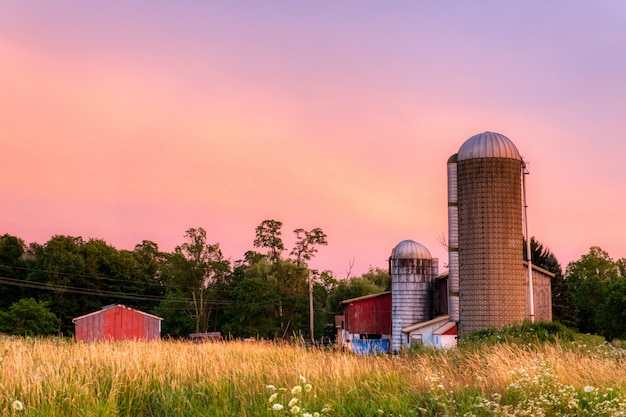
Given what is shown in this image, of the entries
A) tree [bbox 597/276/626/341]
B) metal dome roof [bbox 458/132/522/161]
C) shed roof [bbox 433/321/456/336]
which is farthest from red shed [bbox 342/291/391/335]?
tree [bbox 597/276/626/341]

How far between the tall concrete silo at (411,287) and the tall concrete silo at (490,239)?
8581mm

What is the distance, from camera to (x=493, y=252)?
30.4m

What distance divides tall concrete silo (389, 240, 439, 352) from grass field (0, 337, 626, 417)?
89.4 ft

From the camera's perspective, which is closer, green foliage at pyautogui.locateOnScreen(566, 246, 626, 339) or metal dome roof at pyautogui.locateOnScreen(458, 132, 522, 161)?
metal dome roof at pyautogui.locateOnScreen(458, 132, 522, 161)

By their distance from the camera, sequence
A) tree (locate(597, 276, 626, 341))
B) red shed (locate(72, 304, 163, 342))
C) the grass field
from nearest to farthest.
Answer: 1. the grass field
2. tree (locate(597, 276, 626, 341))
3. red shed (locate(72, 304, 163, 342))

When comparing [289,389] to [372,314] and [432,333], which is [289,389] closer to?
[432,333]

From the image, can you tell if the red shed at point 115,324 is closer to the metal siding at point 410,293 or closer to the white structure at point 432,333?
the metal siding at point 410,293

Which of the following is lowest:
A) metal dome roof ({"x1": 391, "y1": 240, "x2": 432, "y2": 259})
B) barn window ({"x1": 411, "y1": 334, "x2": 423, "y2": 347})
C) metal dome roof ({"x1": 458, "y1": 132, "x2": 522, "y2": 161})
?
barn window ({"x1": 411, "y1": 334, "x2": 423, "y2": 347})

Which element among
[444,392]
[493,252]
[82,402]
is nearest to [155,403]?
[82,402]

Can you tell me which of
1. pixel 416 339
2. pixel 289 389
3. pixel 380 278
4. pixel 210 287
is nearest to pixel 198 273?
pixel 210 287

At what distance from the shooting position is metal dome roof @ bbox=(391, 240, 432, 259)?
41031 millimetres

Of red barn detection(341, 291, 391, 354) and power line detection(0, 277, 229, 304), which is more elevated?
power line detection(0, 277, 229, 304)

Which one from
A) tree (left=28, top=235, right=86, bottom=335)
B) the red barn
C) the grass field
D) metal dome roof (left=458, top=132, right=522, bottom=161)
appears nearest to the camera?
the grass field

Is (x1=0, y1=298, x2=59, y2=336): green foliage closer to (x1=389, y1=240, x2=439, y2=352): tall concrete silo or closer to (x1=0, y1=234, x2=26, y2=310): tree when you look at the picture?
(x1=0, y1=234, x2=26, y2=310): tree
